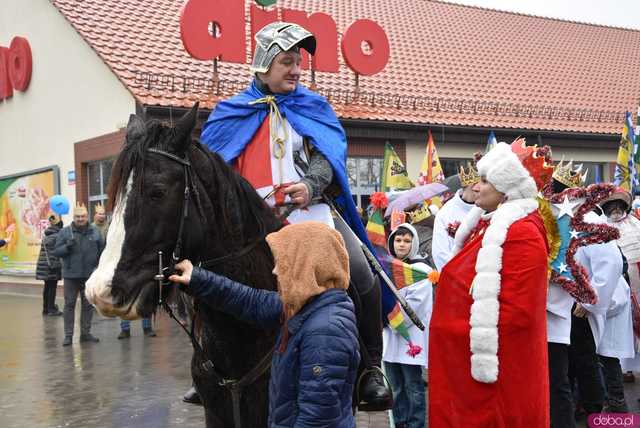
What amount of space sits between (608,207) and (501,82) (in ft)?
52.5

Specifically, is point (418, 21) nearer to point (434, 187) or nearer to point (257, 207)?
point (434, 187)

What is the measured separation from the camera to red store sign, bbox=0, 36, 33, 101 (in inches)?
799

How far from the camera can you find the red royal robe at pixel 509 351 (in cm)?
427

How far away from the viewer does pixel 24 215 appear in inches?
824

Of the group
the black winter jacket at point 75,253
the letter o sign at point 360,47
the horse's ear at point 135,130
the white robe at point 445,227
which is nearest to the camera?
the horse's ear at point 135,130

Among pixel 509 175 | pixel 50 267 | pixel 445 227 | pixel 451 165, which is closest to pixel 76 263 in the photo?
pixel 50 267

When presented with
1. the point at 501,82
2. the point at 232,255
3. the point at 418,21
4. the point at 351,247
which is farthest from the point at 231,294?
the point at 418,21

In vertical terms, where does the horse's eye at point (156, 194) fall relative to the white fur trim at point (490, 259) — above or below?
above

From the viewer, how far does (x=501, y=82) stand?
77.4 ft

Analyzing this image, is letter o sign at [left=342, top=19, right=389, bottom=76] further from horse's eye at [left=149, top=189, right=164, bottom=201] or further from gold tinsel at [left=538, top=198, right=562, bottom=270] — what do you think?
horse's eye at [left=149, top=189, right=164, bottom=201]

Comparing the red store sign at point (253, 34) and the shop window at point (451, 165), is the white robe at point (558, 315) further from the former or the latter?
the shop window at point (451, 165)

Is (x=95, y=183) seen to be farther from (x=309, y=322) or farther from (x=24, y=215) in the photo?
(x=309, y=322)

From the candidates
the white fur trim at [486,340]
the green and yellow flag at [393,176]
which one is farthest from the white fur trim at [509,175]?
the green and yellow flag at [393,176]

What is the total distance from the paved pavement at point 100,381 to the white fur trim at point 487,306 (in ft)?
9.74
